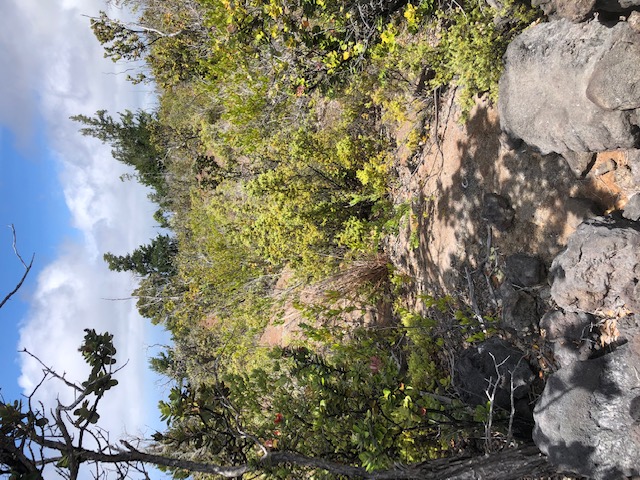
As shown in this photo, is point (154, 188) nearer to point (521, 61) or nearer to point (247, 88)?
point (247, 88)

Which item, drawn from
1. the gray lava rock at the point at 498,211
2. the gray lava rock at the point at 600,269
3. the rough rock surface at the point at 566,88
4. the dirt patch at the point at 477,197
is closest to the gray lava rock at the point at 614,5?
the rough rock surface at the point at 566,88

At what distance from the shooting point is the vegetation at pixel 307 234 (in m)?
3.91

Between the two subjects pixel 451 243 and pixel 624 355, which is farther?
pixel 451 243

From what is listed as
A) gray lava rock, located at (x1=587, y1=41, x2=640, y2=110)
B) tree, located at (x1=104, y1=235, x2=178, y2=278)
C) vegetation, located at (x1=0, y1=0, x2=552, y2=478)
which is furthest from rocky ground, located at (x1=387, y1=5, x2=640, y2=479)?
tree, located at (x1=104, y1=235, x2=178, y2=278)

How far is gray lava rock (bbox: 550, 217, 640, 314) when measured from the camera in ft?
10.6

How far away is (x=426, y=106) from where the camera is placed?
7.00 meters

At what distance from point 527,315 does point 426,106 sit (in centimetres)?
373

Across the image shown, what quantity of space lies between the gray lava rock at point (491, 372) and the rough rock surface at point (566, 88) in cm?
216

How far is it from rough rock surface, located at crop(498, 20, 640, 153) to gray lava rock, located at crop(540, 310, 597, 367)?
1.47m

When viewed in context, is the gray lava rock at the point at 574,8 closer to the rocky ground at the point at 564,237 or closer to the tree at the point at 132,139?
the rocky ground at the point at 564,237

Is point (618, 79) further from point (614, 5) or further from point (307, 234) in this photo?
point (307, 234)

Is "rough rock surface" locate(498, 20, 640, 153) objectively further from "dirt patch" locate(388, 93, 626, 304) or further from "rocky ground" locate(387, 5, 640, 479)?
"dirt patch" locate(388, 93, 626, 304)

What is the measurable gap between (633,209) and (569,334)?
1209mm

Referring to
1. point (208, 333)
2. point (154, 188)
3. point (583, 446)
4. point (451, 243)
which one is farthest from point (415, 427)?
point (154, 188)
